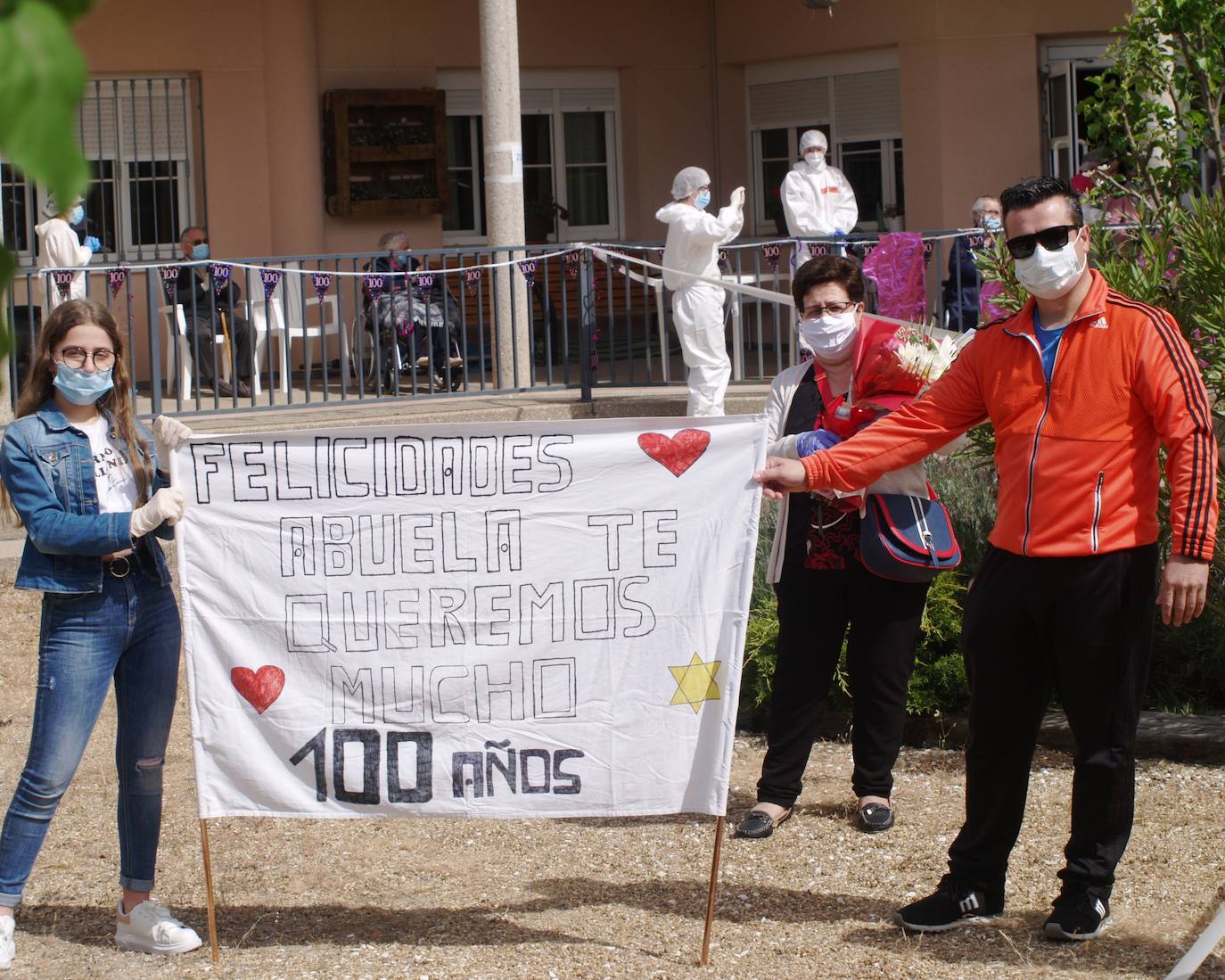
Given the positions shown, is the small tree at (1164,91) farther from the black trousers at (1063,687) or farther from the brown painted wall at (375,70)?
the brown painted wall at (375,70)

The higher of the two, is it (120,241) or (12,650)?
(120,241)

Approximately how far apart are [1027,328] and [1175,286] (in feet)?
7.20

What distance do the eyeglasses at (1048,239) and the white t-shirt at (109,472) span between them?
236 centimetres

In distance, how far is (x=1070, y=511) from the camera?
386 centimetres

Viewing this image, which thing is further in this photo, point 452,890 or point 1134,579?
point 452,890

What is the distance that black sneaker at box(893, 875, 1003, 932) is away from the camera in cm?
428

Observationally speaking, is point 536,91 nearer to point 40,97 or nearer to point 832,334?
point 832,334

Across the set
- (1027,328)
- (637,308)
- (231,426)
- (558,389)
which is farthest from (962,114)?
(1027,328)

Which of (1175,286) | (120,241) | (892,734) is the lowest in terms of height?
(892,734)

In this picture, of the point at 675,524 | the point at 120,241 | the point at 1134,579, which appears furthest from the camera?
the point at 120,241

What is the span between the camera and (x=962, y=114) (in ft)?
46.8

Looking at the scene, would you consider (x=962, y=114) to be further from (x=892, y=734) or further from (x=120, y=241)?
(x=892, y=734)

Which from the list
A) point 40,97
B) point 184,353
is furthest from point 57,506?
point 184,353

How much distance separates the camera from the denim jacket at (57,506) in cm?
396
